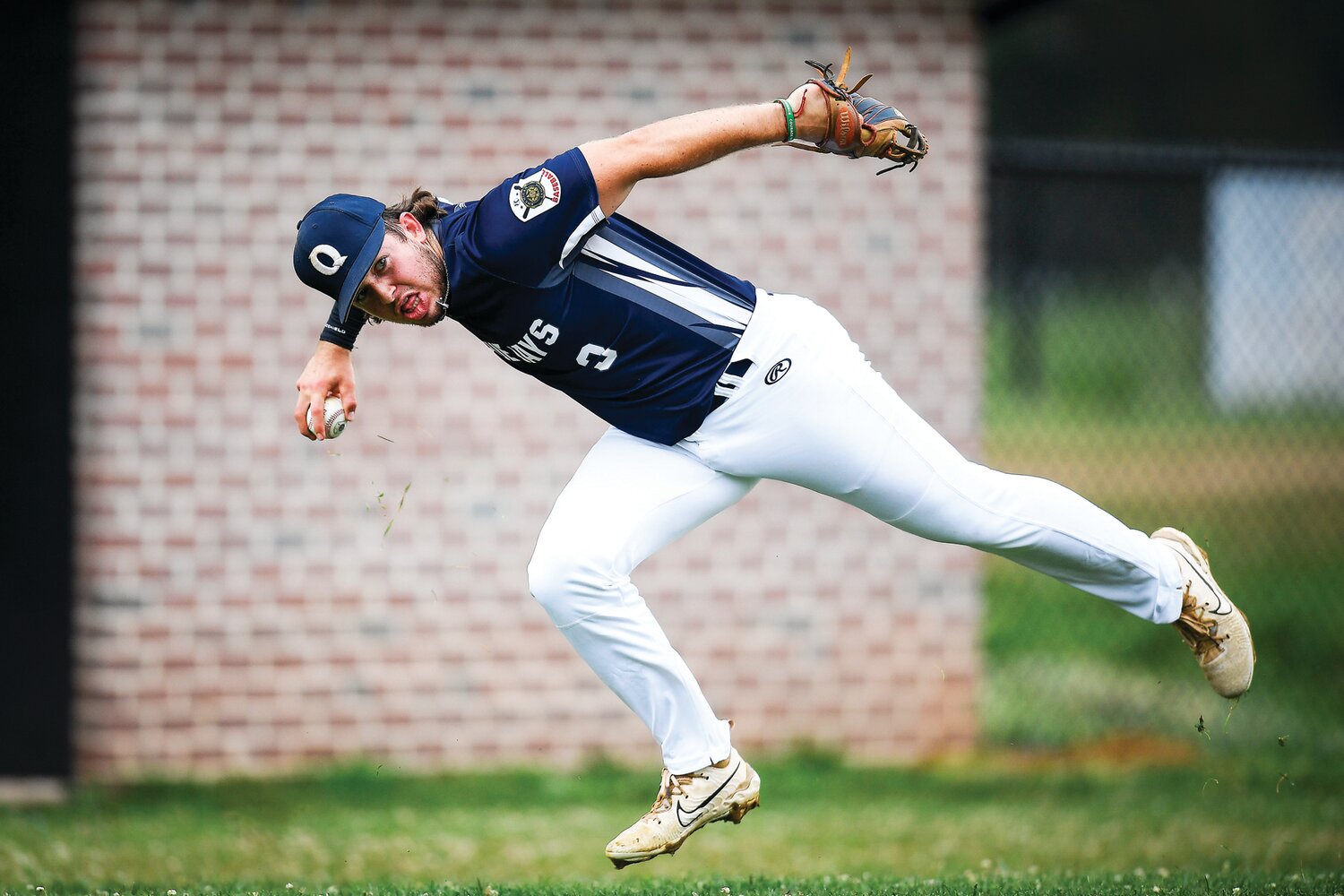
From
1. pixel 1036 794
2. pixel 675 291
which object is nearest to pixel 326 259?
pixel 675 291

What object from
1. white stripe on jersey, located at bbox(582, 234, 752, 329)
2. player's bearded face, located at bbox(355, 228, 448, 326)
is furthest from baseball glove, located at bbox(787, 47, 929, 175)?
player's bearded face, located at bbox(355, 228, 448, 326)

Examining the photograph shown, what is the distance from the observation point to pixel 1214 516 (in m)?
11.3

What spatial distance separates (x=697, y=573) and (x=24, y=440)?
3736 mm

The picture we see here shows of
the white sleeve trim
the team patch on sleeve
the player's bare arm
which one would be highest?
the player's bare arm

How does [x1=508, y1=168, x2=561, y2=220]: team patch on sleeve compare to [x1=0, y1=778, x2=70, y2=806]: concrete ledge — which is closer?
[x1=508, y1=168, x2=561, y2=220]: team patch on sleeve

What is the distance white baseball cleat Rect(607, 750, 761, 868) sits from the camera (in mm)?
4621

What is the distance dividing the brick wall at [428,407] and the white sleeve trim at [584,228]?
12.5ft

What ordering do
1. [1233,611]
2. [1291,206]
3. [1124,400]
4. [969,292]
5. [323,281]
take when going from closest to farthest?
[323,281] < [1233,611] < [969,292] < [1291,206] < [1124,400]

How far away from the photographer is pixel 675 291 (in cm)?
471

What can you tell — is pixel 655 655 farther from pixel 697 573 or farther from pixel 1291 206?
pixel 1291 206

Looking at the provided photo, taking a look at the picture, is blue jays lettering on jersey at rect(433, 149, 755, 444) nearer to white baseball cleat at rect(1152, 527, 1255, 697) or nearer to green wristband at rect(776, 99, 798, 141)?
green wristband at rect(776, 99, 798, 141)

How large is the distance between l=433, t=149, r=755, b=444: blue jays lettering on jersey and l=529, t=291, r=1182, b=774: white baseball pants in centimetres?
13

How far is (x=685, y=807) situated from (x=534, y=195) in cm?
199

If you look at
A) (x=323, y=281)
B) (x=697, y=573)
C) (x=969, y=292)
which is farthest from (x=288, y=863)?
(x=969, y=292)
